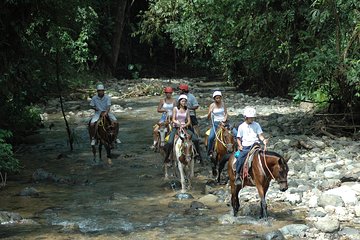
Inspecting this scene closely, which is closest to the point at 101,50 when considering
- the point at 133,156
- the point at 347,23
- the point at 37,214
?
the point at 133,156

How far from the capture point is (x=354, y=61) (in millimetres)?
14609

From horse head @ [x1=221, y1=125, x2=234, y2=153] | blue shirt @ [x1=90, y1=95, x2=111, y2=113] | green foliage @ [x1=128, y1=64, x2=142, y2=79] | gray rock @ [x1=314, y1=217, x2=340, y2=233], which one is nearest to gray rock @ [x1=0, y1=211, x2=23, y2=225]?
horse head @ [x1=221, y1=125, x2=234, y2=153]

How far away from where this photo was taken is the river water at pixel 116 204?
962cm

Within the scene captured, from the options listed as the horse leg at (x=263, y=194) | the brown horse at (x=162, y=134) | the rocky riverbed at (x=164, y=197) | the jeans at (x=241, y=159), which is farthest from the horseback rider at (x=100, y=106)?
the horse leg at (x=263, y=194)

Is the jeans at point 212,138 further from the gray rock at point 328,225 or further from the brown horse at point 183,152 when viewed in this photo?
the gray rock at point 328,225

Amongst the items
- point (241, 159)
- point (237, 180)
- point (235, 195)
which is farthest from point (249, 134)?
point (235, 195)

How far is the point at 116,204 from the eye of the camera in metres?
11.8

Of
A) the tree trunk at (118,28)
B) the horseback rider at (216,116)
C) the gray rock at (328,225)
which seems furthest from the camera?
the tree trunk at (118,28)

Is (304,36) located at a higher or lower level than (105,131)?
higher

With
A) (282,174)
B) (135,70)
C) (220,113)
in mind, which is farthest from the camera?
(135,70)

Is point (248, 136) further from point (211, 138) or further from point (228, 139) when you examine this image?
point (211, 138)

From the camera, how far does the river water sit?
9.62m

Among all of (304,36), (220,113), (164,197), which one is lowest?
(164,197)

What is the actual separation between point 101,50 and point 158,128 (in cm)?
3208
